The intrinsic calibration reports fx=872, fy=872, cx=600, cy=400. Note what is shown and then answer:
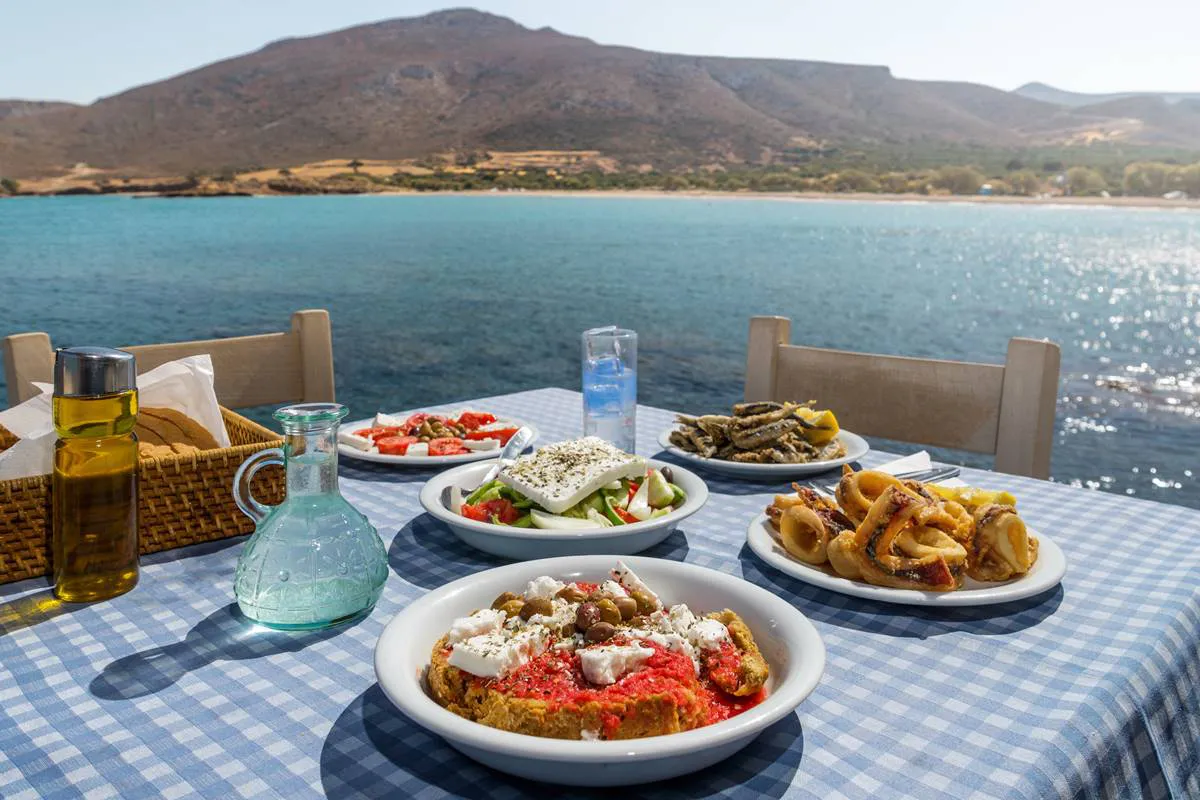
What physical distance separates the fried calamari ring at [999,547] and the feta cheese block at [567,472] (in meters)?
0.46

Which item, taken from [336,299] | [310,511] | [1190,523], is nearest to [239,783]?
[310,511]

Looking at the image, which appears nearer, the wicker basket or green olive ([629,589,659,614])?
green olive ([629,589,659,614])

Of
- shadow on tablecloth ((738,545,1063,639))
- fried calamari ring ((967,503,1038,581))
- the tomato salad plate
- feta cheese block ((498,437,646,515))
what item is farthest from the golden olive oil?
fried calamari ring ((967,503,1038,581))

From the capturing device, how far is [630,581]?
889 mm

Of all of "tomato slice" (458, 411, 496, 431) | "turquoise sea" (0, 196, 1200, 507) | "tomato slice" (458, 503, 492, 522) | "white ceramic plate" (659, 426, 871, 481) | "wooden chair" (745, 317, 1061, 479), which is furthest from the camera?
"turquoise sea" (0, 196, 1200, 507)

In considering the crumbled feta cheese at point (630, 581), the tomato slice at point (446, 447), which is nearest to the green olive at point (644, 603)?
the crumbled feta cheese at point (630, 581)

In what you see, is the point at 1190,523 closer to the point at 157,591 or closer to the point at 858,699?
the point at 858,699

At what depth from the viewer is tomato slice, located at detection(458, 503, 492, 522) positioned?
4.00 ft

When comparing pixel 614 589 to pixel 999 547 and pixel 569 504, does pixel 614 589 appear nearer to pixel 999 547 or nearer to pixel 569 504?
pixel 569 504

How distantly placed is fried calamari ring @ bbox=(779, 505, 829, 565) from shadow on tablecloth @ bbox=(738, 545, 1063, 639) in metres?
0.04

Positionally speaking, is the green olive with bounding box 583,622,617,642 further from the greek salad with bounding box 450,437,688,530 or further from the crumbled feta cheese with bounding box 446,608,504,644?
the greek salad with bounding box 450,437,688,530

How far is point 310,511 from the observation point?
953 mm

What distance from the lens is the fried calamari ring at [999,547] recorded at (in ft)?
3.49

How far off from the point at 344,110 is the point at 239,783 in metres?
49.7
